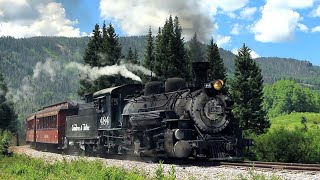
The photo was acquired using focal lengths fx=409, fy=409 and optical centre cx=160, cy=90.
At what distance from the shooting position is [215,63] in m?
39.2

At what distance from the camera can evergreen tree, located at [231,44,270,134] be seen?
36000 mm

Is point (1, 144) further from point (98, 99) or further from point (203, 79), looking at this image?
point (203, 79)

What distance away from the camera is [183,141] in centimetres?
1638

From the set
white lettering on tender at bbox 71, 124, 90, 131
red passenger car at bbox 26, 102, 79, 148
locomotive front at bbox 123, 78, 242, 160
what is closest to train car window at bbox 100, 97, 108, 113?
white lettering on tender at bbox 71, 124, 90, 131

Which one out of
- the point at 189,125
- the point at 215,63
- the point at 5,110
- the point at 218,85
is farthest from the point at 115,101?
the point at 5,110

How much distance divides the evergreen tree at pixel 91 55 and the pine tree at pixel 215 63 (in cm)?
1317

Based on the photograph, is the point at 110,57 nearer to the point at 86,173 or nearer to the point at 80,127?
the point at 80,127

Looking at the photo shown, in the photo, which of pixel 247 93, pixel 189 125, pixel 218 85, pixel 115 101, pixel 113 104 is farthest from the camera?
pixel 247 93

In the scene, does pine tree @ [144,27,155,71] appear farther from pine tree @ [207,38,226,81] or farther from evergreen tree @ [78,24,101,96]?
pine tree @ [207,38,226,81]

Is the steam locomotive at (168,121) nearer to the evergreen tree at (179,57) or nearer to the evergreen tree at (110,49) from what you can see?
the evergreen tree at (179,57)

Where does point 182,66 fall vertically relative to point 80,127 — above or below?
above

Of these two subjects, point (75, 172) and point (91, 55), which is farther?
point (91, 55)

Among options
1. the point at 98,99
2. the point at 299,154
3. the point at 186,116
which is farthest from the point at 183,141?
the point at 98,99

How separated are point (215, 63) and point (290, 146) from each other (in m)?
21.2
